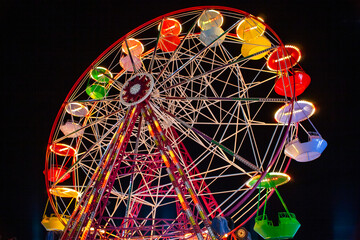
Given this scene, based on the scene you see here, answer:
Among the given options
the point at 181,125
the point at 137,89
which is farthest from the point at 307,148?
the point at 137,89

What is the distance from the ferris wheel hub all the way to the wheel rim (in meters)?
0.05

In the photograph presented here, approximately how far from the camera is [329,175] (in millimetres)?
17969

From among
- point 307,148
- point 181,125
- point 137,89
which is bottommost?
point 307,148

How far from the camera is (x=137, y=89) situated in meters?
10.9

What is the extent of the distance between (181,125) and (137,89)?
2687 millimetres

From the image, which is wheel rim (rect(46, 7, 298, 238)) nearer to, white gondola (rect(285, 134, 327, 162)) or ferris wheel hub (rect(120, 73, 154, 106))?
ferris wheel hub (rect(120, 73, 154, 106))

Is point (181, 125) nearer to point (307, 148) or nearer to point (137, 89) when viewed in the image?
point (137, 89)

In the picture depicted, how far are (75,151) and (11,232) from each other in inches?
357

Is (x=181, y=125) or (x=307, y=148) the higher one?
(x=181, y=125)

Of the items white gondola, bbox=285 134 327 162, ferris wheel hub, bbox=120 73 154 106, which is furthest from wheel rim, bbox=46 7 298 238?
white gondola, bbox=285 134 327 162

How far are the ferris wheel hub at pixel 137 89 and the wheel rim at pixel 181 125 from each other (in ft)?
0.18

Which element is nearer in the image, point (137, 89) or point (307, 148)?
point (307, 148)

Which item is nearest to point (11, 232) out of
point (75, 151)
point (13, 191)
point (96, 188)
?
point (13, 191)

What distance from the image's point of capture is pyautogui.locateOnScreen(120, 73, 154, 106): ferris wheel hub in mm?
10656
